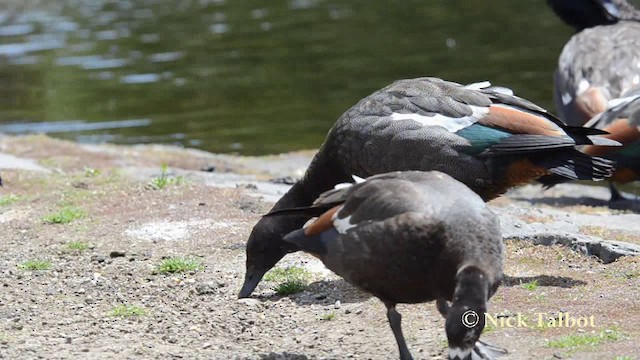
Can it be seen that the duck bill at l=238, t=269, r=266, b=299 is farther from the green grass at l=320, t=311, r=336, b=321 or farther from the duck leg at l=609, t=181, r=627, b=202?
the duck leg at l=609, t=181, r=627, b=202

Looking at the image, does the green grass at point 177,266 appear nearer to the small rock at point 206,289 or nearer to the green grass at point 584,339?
the small rock at point 206,289

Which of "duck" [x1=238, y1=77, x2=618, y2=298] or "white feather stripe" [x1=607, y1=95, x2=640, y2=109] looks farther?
"white feather stripe" [x1=607, y1=95, x2=640, y2=109]

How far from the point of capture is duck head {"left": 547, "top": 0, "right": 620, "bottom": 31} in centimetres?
1510

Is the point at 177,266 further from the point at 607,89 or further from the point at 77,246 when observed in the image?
the point at 607,89

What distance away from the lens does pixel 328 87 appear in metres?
22.2

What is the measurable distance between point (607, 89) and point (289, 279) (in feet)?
19.7

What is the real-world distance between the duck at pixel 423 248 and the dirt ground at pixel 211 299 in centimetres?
54

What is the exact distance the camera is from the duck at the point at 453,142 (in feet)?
24.9

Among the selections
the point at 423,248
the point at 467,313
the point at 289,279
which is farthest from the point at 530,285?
the point at 467,313

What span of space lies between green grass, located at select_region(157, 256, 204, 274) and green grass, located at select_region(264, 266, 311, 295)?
53 centimetres

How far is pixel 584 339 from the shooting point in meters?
6.18

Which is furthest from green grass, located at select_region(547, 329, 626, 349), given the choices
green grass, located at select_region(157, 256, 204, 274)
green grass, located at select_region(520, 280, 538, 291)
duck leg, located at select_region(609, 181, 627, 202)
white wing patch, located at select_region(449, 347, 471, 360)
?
duck leg, located at select_region(609, 181, 627, 202)

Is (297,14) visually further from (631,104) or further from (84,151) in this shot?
(631,104)

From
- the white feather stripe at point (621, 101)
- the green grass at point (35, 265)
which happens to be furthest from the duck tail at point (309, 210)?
the white feather stripe at point (621, 101)
